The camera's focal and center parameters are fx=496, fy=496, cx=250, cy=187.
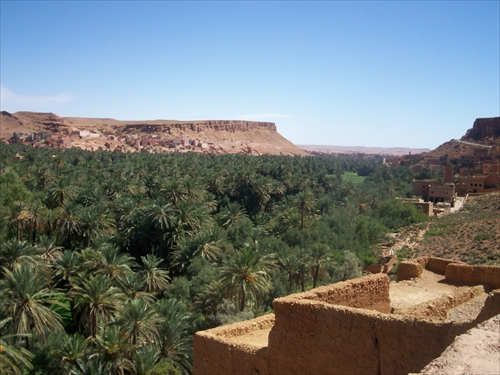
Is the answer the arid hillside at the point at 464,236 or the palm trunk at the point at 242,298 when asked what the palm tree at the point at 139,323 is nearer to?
the palm trunk at the point at 242,298

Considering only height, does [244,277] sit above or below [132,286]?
above

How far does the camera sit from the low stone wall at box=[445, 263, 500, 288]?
12.7 meters

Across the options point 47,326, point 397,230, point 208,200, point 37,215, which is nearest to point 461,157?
point 397,230

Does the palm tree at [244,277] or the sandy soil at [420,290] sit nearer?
the sandy soil at [420,290]

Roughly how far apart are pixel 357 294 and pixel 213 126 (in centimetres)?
14780

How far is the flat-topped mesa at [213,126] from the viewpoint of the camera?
137 m

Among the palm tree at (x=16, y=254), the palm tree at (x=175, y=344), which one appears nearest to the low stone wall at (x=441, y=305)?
the palm tree at (x=175, y=344)

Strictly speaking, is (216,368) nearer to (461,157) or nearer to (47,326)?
Result: (47,326)

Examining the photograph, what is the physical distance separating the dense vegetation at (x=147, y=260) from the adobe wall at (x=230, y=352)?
4.82 m

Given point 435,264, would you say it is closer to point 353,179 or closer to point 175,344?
point 175,344

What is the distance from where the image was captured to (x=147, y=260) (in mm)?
23547

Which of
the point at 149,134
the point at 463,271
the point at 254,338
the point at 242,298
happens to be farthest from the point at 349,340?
the point at 149,134

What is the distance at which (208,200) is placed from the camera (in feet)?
144

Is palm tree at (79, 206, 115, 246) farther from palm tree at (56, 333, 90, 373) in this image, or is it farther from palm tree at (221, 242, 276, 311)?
palm tree at (56, 333, 90, 373)
